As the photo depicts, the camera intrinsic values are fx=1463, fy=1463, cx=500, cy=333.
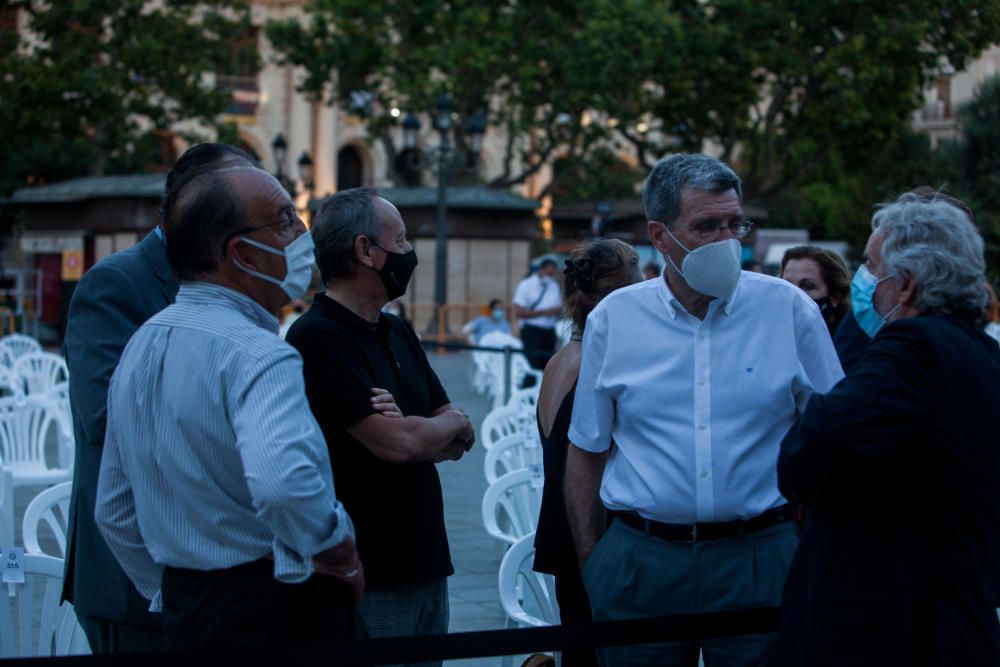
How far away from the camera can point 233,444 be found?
281cm

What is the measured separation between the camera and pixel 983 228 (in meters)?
34.1

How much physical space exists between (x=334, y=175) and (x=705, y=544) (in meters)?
59.9

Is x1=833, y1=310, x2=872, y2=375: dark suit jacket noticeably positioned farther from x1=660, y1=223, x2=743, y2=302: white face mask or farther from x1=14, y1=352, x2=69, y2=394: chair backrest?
x1=14, y1=352, x2=69, y2=394: chair backrest

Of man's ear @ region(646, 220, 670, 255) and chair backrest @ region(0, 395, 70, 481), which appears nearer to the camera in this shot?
man's ear @ region(646, 220, 670, 255)

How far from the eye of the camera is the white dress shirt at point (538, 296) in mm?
17578

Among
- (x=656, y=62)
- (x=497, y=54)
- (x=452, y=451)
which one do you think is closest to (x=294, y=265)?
(x=452, y=451)

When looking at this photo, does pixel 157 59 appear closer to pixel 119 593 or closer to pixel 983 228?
pixel 983 228

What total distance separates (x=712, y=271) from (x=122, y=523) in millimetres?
1545

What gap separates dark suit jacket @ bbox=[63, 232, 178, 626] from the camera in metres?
3.58

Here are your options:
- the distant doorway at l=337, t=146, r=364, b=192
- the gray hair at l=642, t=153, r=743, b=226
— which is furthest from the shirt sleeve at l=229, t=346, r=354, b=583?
the distant doorway at l=337, t=146, r=364, b=192

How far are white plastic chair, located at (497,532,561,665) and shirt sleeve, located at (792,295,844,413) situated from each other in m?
1.49

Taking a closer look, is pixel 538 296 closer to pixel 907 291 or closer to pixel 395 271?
pixel 395 271

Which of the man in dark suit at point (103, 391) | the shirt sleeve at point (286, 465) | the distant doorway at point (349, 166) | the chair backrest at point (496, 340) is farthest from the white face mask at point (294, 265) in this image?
the distant doorway at point (349, 166)

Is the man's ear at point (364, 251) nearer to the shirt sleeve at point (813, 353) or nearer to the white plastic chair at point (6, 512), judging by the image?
the shirt sleeve at point (813, 353)
